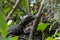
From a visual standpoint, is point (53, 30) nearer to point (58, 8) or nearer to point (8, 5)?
point (58, 8)

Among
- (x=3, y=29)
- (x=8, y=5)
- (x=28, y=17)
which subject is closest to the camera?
(x=3, y=29)

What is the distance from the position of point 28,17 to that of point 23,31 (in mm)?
114

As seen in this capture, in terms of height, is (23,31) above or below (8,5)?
below

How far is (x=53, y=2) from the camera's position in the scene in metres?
0.89

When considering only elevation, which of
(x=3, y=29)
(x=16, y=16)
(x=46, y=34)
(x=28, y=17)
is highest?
(x=16, y=16)

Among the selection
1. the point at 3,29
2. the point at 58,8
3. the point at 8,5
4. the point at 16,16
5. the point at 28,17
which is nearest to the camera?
the point at 3,29

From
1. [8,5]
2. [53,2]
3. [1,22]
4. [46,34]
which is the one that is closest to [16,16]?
[8,5]

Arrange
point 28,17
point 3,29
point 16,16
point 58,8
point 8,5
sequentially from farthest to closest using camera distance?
1. point 16,16
2. point 8,5
3. point 28,17
4. point 58,8
5. point 3,29

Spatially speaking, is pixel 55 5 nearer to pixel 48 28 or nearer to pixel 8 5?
pixel 48 28

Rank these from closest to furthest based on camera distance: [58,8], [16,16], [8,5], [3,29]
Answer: [3,29] → [58,8] → [8,5] → [16,16]

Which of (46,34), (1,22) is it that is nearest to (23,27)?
(46,34)

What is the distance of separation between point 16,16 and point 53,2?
67cm

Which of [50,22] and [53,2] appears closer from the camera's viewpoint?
[53,2]

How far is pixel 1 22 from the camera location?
0.79 feet
